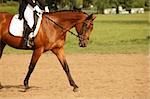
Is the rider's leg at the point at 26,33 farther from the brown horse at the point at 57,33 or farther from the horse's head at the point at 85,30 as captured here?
the horse's head at the point at 85,30

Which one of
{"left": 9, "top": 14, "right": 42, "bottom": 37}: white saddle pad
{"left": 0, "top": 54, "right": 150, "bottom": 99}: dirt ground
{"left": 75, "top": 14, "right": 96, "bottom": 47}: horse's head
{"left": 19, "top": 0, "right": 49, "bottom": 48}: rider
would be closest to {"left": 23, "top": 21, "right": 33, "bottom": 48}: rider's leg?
{"left": 19, "top": 0, "right": 49, "bottom": 48}: rider

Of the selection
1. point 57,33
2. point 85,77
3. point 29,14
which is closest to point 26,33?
point 29,14

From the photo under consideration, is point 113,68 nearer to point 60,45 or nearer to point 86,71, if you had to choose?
point 86,71

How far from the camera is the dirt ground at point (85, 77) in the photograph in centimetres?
1029

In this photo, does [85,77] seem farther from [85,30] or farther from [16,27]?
[16,27]

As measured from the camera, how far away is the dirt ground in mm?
10295

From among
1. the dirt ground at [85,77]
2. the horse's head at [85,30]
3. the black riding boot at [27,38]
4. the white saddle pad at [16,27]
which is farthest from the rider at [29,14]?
the dirt ground at [85,77]

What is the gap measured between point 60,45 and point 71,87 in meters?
1.24

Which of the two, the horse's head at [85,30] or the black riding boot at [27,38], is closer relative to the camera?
the horse's head at [85,30]

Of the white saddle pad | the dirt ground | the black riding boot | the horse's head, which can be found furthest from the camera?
the white saddle pad

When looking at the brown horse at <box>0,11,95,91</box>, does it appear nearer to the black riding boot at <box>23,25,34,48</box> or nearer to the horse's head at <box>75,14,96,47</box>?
the horse's head at <box>75,14,96,47</box>

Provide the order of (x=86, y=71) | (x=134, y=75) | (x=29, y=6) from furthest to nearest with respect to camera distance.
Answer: (x=86, y=71), (x=134, y=75), (x=29, y=6)

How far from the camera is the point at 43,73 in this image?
14.1m

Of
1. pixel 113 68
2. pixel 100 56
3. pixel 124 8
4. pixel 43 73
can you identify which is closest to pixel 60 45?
pixel 43 73
